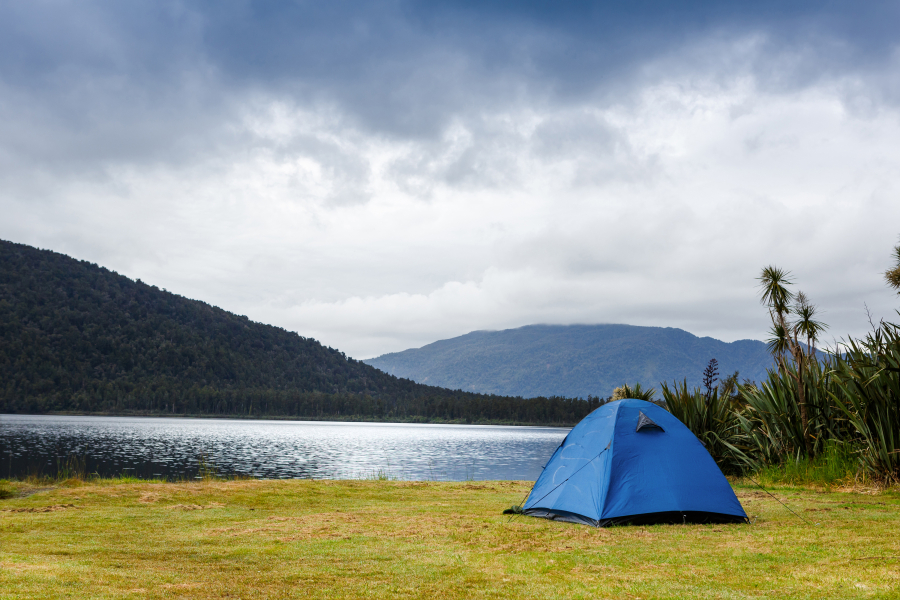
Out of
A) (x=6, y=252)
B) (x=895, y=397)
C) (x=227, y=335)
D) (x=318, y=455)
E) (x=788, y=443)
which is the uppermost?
(x=6, y=252)

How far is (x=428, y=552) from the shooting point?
870 cm

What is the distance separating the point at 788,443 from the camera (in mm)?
17031

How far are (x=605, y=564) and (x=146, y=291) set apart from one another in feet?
601

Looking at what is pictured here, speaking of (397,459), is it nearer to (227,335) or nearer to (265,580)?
(265,580)

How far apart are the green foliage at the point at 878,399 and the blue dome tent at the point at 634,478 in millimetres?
4579

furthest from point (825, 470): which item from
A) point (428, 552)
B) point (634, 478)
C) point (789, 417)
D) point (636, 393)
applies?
point (428, 552)

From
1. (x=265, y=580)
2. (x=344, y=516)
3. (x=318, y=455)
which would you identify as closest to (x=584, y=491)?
(x=344, y=516)

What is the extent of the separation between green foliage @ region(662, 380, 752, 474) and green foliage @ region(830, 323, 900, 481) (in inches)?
174

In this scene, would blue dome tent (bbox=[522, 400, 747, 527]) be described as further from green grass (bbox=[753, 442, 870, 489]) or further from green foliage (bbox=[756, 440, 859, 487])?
green foliage (bbox=[756, 440, 859, 487])

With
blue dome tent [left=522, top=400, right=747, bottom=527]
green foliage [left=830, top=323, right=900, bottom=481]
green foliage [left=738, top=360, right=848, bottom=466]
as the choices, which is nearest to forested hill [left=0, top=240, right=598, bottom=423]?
green foliage [left=738, top=360, right=848, bottom=466]

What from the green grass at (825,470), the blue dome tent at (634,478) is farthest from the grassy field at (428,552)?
the green grass at (825,470)

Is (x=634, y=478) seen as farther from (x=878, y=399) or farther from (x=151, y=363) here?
(x=151, y=363)

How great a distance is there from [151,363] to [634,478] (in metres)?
163

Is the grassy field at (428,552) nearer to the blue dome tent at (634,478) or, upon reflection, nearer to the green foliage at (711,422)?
the blue dome tent at (634,478)
